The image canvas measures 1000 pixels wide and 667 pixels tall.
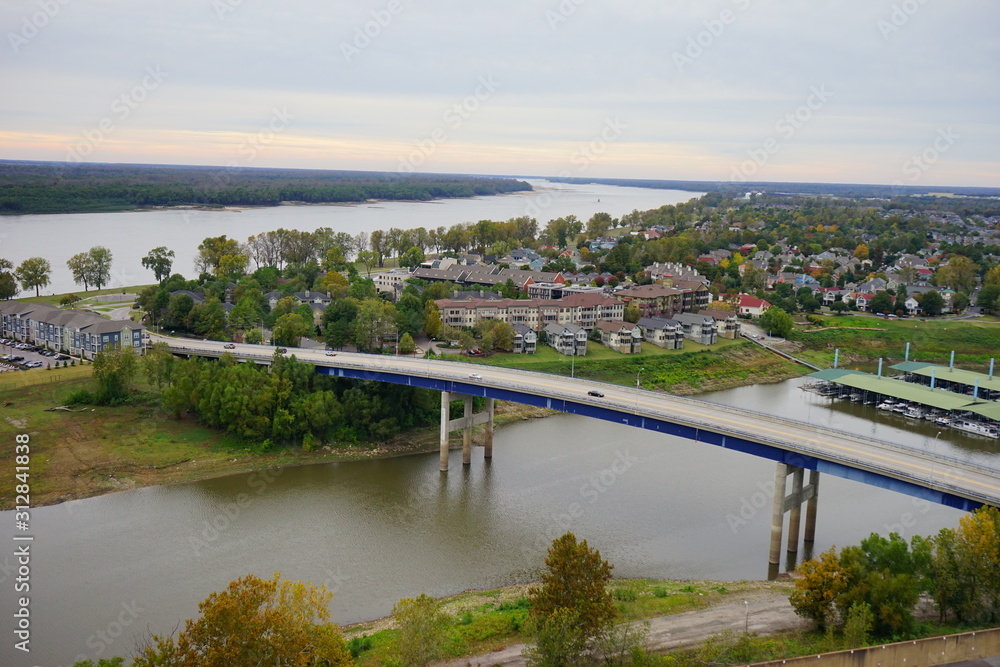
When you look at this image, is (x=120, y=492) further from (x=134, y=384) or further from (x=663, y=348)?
(x=663, y=348)

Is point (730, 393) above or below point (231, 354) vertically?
below

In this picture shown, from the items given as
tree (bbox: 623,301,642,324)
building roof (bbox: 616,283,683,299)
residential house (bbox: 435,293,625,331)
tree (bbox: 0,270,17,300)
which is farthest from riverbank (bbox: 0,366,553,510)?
building roof (bbox: 616,283,683,299)

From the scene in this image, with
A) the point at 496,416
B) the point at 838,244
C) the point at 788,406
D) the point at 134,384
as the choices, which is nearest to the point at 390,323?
the point at 496,416

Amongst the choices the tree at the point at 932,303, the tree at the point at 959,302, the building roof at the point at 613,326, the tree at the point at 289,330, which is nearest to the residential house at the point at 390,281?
the building roof at the point at 613,326

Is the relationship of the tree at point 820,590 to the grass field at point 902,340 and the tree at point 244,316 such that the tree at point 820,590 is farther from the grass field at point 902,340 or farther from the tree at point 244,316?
the grass field at point 902,340

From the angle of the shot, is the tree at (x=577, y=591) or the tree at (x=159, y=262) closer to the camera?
the tree at (x=577, y=591)
